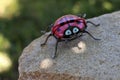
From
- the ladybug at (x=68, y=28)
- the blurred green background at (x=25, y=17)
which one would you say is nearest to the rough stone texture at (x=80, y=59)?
the ladybug at (x=68, y=28)

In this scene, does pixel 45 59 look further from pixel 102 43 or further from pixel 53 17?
pixel 53 17

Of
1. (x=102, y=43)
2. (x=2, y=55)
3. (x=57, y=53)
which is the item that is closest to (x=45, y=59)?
(x=57, y=53)

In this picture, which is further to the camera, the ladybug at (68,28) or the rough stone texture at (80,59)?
the ladybug at (68,28)

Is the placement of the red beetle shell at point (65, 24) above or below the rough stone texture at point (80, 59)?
above

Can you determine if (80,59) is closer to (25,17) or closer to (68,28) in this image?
(68,28)

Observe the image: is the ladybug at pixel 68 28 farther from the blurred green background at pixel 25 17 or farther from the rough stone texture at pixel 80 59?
the blurred green background at pixel 25 17
